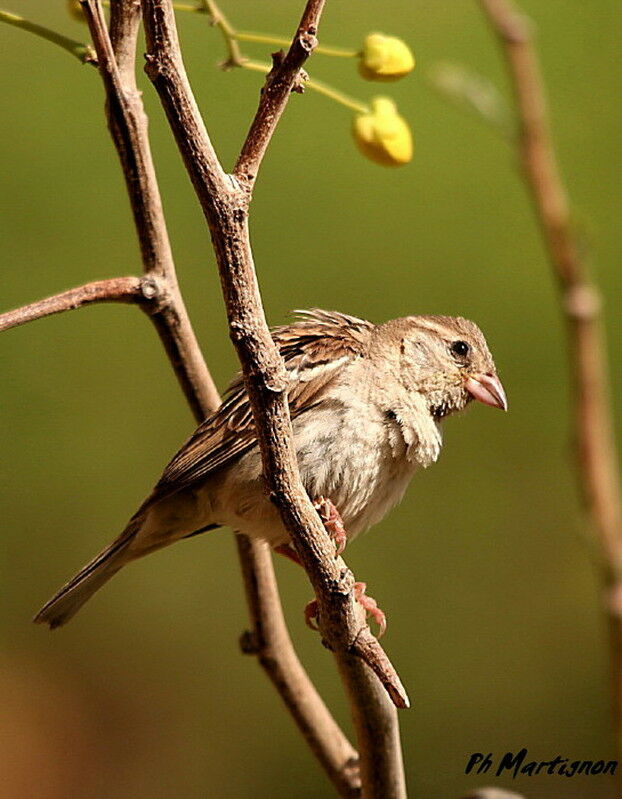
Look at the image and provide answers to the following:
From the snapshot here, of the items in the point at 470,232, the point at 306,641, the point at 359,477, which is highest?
the point at 470,232

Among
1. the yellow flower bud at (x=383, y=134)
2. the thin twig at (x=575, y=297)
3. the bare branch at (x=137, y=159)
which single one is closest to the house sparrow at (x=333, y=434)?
the bare branch at (x=137, y=159)

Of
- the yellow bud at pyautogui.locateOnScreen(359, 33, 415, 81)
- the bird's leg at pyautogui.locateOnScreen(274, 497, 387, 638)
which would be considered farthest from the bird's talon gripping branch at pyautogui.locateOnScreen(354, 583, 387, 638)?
the yellow bud at pyautogui.locateOnScreen(359, 33, 415, 81)

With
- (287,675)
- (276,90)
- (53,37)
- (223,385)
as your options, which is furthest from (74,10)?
(223,385)

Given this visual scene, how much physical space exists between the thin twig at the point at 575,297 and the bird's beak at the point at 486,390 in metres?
1.98

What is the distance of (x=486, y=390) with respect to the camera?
7.98 ft

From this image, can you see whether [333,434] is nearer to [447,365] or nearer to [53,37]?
[447,365]

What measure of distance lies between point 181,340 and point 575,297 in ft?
4.41

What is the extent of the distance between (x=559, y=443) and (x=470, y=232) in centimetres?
77

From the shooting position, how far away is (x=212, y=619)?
3326mm

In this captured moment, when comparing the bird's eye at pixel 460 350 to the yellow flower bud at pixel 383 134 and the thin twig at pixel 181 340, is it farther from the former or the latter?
the yellow flower bud at pixel 383 134

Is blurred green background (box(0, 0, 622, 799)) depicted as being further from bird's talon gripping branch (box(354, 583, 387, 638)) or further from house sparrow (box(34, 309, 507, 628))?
bird's talon gripping branch (box(354, 583, 387, 638))

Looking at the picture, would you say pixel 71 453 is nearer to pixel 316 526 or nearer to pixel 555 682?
pixel 555 682

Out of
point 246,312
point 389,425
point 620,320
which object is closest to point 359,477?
point 389,425

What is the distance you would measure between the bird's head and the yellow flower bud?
0.73 meters
